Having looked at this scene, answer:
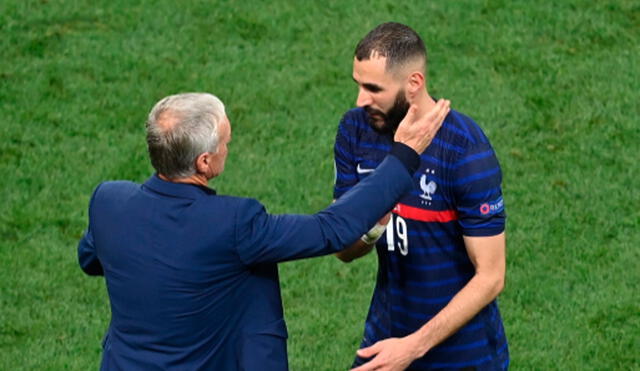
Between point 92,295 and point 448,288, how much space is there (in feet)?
13.9

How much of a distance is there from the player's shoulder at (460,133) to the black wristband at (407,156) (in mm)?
742

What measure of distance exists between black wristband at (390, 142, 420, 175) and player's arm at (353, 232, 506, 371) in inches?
33.2

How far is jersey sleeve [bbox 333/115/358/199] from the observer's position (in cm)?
645

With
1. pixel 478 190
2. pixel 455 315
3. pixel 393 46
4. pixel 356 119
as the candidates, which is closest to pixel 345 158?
pixel 356 119

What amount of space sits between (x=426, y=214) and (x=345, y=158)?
0.55 metres

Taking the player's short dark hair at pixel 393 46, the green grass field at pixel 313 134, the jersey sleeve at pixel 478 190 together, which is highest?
the player's short dark hair at pixel 393 46

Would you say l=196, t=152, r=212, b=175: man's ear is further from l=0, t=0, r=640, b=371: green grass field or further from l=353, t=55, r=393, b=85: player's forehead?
l=0, t=0, r=640, b=371: green grass field

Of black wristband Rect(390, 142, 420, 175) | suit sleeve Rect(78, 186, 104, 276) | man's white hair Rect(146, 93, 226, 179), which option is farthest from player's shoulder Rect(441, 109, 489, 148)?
suit sleeve Rect(78, 186, 104, 276)

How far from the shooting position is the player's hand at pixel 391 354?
5883 millimetres

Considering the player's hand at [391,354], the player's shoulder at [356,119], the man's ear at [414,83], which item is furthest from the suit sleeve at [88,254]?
the man's ear at [414,83]

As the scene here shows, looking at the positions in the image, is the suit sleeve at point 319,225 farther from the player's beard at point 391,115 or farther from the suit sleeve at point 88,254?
the player's beard at point 391,115

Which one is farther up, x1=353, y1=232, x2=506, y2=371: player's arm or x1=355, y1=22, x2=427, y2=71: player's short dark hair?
x1=355, y1=22, x2=427, y2=71: player's short dark hair

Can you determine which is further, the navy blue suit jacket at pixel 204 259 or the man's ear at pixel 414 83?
the man's ear at pixel 414 83

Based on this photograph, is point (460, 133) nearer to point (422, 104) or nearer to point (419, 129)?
point (422, 104)
